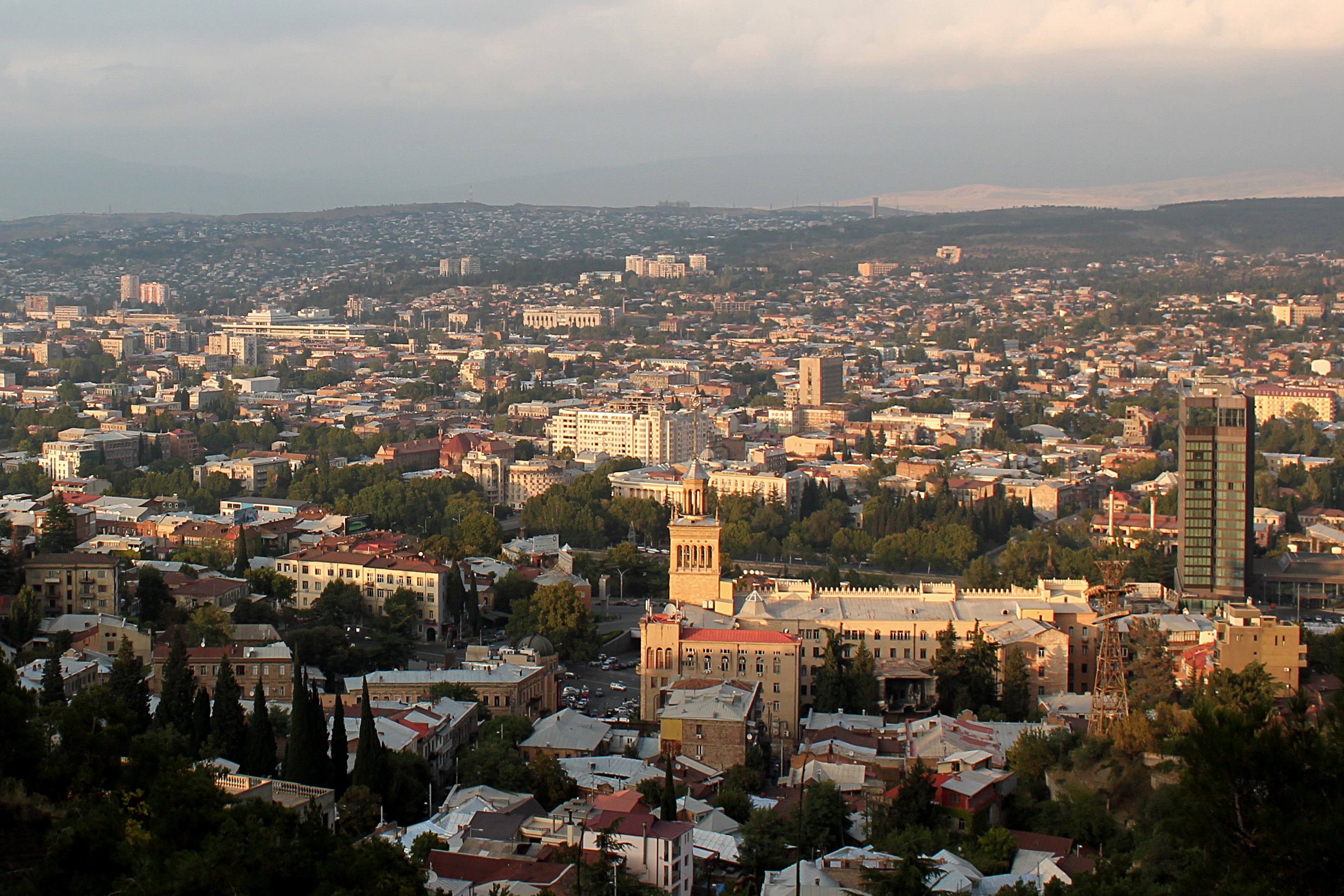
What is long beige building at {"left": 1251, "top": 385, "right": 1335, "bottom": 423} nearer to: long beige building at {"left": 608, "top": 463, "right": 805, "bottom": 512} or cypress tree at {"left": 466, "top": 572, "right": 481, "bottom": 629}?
long beige building at {"left": 608, "top": 463, "right": 805, "bottom": 512}

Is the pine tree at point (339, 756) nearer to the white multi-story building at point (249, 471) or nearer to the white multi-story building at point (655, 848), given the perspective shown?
the white multi-story building at point (655, 848)

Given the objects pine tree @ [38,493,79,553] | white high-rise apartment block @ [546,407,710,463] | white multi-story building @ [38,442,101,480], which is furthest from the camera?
white high-rise apartment block @ [546,407,710,463]

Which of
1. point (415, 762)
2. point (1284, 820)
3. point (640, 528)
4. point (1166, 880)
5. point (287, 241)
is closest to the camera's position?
point (1284, 820)

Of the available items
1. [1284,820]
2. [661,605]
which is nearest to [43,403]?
[661,605]

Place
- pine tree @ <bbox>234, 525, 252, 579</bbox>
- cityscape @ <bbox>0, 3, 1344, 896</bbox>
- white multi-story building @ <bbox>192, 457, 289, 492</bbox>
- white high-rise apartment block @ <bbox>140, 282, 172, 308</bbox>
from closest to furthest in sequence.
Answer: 1. cityscape @ <bbox>0, 3, 1344, 896</bbox>
2. pine tree @ <bbox>234, 525, 252, 579</bbox>
3. white multi-story building @ <bbox>192, 457, 289, 492</bbox>
4. white high-rise apartment block @ <bbox>140, 282, 172, 308</bbox>

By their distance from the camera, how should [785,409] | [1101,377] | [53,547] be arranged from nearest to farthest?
[53,547] < [785,409] < [1101,377]

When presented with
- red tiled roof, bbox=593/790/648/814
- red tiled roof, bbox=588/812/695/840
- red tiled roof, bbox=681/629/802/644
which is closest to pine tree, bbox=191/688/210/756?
red tiled roof, bbox=593/790/648/814

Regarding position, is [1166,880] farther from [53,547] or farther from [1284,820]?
[53,547]

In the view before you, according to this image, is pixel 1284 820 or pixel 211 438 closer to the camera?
pixel 1284 820
